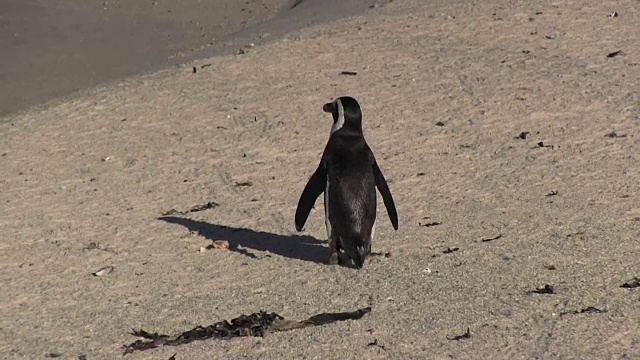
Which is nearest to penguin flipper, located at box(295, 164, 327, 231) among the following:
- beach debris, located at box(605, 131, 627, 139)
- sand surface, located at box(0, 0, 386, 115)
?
beach debris, located at box(605, 131, 627, 139)

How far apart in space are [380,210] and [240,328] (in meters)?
2.19

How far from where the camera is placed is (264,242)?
23.7 feet

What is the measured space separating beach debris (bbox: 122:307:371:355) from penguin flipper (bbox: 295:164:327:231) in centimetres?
126

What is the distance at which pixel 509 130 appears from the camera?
8891mm

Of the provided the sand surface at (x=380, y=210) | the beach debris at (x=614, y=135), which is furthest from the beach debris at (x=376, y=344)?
the beach debris at (x=614, y=135)

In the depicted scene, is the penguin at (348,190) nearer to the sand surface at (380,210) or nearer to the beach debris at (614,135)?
the sand surface at (380,210)

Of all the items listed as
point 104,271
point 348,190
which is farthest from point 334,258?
point 104,271

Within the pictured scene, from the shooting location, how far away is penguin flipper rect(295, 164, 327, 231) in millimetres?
6949

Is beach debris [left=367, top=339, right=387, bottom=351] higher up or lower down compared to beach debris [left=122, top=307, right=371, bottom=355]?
lower down

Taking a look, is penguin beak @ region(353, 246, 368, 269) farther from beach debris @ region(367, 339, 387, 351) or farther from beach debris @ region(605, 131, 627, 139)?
beach debris @ region(605, 131, 627, 139)

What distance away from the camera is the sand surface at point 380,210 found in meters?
5.68

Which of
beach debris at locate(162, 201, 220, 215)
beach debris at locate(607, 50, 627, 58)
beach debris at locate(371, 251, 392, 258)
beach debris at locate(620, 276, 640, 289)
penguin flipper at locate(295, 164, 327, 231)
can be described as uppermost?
penguin flipper at locate(295, 164, 327, 231)

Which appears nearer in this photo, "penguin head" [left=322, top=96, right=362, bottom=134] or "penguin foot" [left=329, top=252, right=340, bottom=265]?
"penguin foot" [left=329, top=252, right=340, bottom=265]

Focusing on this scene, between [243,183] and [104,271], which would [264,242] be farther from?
[243,183]
